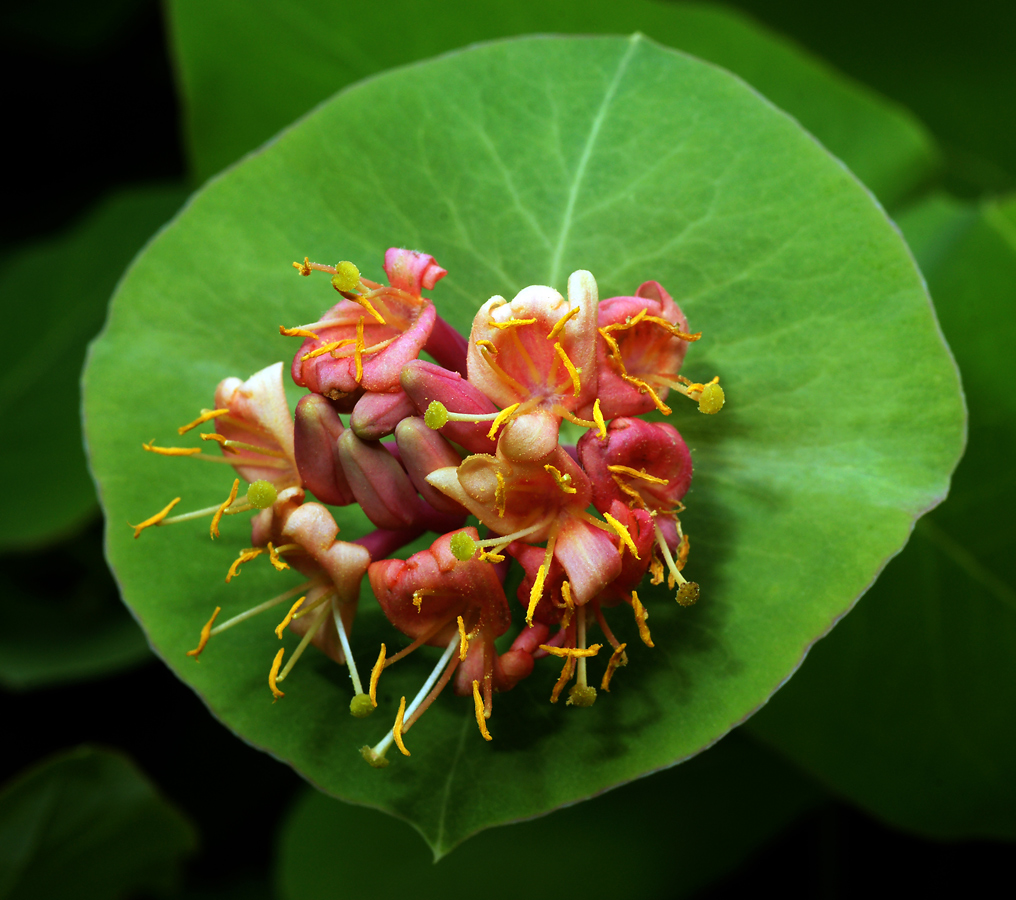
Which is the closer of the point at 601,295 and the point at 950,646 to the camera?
the point at 601,295

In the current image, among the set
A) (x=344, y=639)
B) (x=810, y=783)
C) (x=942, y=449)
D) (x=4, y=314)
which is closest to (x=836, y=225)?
(x=942, y=449)

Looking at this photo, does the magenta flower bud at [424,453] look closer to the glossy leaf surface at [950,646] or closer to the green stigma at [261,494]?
the green stigma at [261,494]

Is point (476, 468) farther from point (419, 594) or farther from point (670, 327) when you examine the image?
point (670, 327)

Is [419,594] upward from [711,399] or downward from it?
downward

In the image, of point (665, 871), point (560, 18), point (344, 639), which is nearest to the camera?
point (344, 639)

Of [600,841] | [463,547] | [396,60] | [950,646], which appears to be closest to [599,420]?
[463,547]

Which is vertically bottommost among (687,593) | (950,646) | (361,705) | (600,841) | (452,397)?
(600,841)

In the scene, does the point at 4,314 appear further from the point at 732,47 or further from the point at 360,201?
the point at 732,47

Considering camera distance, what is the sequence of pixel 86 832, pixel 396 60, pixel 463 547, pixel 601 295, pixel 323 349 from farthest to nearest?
pixel 396 60, pixel 86 832, pixel 601 295, pixel 323 349, pixel 463 547
